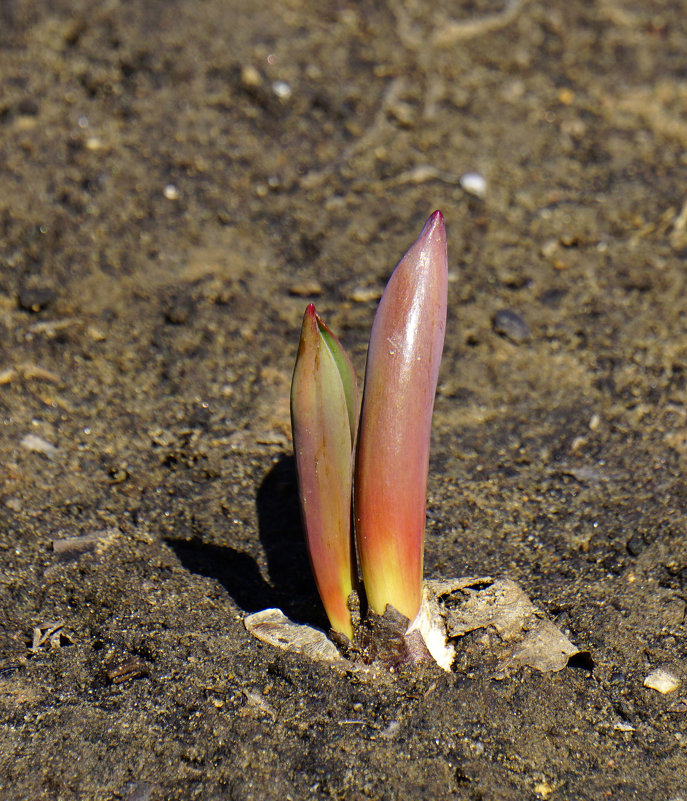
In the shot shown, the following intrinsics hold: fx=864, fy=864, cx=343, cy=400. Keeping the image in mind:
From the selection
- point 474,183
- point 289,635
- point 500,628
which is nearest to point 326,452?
point 289,635

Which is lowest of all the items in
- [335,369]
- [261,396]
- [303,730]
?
[261,396]

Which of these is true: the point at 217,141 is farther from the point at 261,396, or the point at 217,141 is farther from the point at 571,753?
the point at 571,753

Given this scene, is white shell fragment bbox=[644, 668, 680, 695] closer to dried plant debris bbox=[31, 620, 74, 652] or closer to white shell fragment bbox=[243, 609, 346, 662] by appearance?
white shell fragment bbox=[243, 609, 346, 662]

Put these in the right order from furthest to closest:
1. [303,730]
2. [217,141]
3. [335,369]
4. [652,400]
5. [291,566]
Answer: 1. [217,141]
2. [652,400]
3. [291,566]
4. [303,730]
5. [335,369]

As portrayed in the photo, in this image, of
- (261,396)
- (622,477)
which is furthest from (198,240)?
(622,477)

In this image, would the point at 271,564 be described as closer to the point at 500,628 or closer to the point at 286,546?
the point at 286,546

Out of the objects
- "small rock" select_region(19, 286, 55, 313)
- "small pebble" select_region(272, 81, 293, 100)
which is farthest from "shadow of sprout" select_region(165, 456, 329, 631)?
"small pebble" select_region(272, 81, 293, 100)

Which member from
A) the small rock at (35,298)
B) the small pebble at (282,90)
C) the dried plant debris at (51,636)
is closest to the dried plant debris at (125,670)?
the dried plant debris at (51,636)
